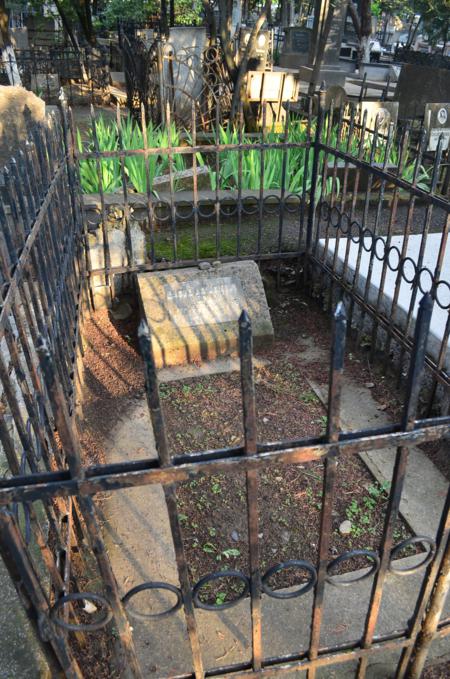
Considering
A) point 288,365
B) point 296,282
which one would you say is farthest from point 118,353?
point 296,282

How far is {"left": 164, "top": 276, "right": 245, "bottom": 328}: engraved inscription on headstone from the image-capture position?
3838 millimetres

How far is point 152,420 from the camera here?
1.03 m

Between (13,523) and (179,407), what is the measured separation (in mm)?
2331

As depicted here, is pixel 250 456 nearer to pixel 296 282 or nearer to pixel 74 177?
pixel 74 177

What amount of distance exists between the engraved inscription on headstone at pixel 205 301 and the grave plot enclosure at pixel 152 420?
22.9 inches

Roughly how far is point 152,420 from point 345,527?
1.85 m

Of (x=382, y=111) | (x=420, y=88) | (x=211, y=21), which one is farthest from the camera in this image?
(x=420, y=88)

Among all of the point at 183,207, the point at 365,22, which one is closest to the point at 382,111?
the point at 183,207

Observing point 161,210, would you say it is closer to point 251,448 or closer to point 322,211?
point 322,211

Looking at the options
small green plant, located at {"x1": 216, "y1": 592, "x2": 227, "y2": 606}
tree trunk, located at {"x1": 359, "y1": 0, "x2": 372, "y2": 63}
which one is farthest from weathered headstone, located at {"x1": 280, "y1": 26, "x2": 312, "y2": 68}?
small green plant, located at {"x1": 216, "y1": 592, "x2": 227, "y2": 606}

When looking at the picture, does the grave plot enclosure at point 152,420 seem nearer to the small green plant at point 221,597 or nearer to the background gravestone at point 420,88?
the small green plant at point 221,597

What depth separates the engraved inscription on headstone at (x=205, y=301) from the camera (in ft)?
12.6

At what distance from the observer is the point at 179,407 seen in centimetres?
344

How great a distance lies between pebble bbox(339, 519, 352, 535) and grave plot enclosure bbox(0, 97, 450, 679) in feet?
0.47
